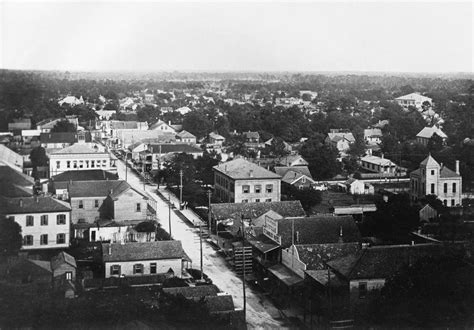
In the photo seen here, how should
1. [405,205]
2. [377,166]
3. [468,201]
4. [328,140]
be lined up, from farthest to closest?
[328,140]
[377,166]
[468,201]
[405,205]

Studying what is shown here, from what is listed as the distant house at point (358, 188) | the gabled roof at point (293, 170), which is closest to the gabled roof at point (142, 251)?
the gabled roof at point (293, 170)

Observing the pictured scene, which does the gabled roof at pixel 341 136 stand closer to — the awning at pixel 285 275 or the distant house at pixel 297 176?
the distant house at pixel 297 176

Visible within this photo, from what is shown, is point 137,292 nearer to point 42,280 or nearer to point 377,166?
point 42,280

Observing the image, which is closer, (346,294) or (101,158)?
(346,294)

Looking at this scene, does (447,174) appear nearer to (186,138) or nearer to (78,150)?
(78,150)

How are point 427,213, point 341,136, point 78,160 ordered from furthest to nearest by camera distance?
point 341,136, point 78,160, point 427,213

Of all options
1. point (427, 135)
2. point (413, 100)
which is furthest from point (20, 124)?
point (413, 100)

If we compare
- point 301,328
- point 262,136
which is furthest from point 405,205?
point 262,136
